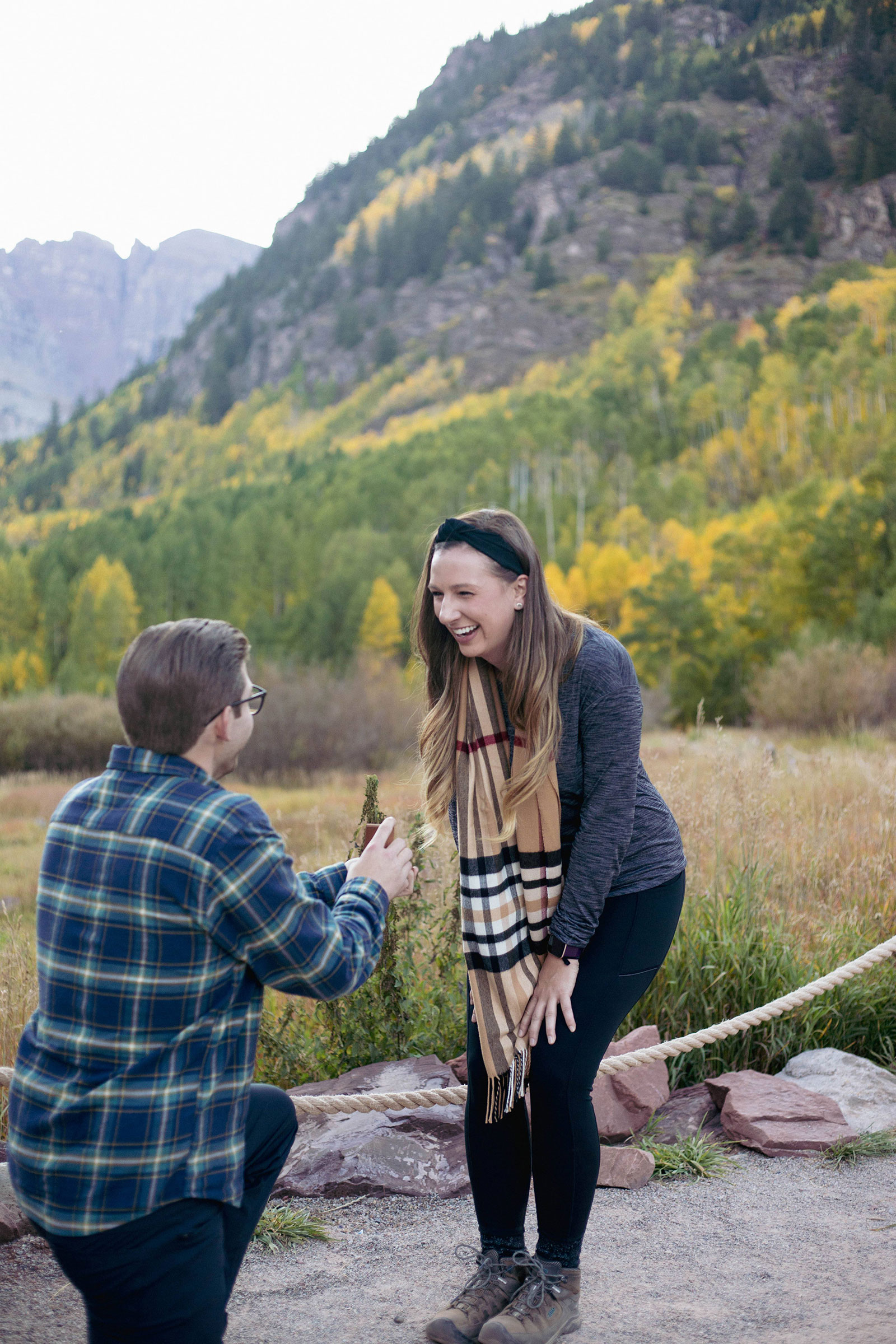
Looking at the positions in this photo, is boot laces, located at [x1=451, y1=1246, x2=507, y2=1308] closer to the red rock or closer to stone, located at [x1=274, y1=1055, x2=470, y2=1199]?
stone, located at [x1=274, y1=1055, x2=470, y2=1199]

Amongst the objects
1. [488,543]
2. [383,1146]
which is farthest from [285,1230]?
[488,543]

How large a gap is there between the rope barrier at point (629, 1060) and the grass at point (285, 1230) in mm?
281

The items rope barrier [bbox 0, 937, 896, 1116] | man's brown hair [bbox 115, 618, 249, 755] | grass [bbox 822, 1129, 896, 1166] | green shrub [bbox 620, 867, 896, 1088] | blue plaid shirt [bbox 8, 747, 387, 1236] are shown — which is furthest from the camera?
green shrub [bbox 620, 867, 896, 1088]

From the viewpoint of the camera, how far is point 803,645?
25672 millimetres

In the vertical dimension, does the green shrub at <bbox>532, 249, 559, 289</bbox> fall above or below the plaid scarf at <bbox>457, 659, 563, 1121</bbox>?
above

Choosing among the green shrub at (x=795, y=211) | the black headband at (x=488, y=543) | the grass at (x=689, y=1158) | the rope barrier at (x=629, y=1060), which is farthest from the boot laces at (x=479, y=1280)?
the green shrub at (x=795, y=211)

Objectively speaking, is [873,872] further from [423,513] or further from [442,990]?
[423,513]

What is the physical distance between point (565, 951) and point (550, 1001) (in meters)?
0.11

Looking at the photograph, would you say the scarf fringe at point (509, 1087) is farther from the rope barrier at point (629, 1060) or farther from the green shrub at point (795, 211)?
the green shrub at point (795, 211)

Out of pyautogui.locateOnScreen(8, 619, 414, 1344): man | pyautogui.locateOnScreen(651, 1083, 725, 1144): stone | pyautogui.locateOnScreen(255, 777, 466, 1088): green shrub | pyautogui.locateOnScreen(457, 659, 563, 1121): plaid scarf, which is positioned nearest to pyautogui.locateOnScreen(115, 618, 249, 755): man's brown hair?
pyautogui.locateOnScreen(8, 619, 414, 1344): man

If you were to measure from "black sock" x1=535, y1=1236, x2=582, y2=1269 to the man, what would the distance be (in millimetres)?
963

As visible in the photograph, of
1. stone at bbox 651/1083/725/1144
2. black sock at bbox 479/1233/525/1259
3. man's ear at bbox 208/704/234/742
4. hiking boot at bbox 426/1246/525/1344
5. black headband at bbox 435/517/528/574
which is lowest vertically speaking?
stone at bbox 651/1083/725/1144

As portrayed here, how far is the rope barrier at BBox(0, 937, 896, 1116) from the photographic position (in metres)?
2.96

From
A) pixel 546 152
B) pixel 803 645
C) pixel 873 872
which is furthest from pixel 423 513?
pixel 546 152
